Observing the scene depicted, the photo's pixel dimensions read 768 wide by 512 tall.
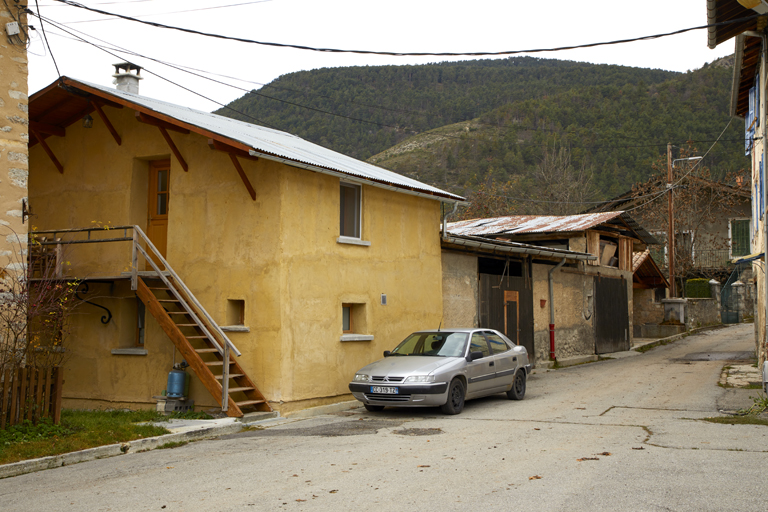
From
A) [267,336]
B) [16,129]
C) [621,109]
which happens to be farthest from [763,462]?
[621,109]

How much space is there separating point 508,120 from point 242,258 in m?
61.2

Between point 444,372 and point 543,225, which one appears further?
point 543,225

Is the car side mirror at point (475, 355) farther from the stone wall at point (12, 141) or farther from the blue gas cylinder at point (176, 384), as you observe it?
the stone wall at point (12, 141)

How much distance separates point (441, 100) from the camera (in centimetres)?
8219

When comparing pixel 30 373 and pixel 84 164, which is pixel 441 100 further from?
pixel 30 373

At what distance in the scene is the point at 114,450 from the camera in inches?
353

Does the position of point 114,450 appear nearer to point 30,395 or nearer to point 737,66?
point 30,395

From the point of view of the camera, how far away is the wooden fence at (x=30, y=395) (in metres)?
8.81

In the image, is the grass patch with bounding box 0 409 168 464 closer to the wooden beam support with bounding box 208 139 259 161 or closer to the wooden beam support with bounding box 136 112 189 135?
the wooden beam support with bounding box 208 139 259 161

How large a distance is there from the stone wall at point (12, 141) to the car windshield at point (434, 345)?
6618 mm

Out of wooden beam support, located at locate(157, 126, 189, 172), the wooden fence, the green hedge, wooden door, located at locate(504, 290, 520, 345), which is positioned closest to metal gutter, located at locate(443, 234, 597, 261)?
wooden door, located at locate(504, 290, 520, 345)

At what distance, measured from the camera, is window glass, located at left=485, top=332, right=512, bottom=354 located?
1328 centimetres

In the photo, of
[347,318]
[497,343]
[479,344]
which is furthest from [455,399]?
[347,318]

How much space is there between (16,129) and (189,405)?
5454 millimetres
